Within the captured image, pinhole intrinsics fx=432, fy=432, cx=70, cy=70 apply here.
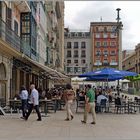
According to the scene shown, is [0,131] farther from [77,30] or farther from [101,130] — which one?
[77,30]

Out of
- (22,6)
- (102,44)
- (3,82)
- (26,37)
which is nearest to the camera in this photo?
(3,82)

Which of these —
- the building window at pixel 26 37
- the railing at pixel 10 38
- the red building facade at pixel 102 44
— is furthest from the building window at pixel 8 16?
the red building facade at pixel 102 44

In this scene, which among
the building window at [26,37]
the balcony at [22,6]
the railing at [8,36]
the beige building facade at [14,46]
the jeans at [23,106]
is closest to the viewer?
the jeans at [23,106]

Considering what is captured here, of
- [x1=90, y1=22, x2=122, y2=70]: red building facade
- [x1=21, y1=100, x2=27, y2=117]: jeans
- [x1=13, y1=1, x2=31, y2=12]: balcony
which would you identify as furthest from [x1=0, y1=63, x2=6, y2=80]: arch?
[x1=90, y1=22, x2=122, y2=70]: red building facade

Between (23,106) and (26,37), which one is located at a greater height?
(26,37)

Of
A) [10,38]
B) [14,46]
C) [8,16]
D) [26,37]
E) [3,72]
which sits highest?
[8,16]

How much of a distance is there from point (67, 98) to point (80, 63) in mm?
119817

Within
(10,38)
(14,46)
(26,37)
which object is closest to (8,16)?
(14,46)

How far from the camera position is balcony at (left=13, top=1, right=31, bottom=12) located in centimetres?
3066

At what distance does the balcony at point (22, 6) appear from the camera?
30656 millimetres

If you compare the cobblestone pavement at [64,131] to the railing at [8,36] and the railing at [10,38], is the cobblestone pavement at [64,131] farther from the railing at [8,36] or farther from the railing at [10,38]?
the railing at [10,38]

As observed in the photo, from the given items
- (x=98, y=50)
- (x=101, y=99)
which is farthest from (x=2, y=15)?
(x=98, y=50)

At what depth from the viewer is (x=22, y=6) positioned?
31828 mm

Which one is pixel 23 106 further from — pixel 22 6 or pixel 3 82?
pixel 22 6
